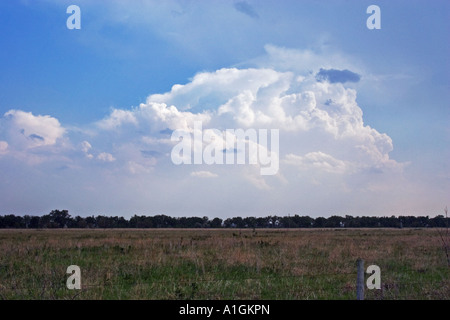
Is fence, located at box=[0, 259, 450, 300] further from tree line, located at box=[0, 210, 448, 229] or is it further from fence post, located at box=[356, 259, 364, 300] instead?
tree line, located at box=[0, 210, 448, 229]

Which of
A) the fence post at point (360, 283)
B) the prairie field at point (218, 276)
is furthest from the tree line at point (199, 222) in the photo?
the fence post at point (360, 283)

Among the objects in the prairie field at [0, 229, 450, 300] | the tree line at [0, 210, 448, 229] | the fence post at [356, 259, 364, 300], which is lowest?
the tree line at [0, 210, 448, 229]

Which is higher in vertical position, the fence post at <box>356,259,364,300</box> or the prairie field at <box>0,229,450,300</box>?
the fence post at <box>356,259,364,300</box>

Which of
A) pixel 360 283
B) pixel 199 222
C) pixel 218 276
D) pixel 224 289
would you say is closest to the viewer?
pixel 360 283

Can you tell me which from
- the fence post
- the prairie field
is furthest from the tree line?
the fence post

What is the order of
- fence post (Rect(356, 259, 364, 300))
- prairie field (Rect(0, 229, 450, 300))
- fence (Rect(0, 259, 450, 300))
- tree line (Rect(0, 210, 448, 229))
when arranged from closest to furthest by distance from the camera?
1. fence post (Rect(356, 259, 364, 300))
2. fence (Rect(0, 259, 450, 300))
3. prairie field (Rect(0, 229, 450, 300))
4. tree line (Rect(0, 210, 448, 229))

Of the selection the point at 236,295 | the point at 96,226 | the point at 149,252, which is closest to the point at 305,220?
the point at 96,226

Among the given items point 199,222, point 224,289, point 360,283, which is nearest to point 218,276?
point 224,289

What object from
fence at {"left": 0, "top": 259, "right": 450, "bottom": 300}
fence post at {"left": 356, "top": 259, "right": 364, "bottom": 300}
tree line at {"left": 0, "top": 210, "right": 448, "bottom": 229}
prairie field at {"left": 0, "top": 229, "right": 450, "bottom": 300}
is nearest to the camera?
fence post at {"left": 356, "top": 259, "right": 364, "bottom": 300}

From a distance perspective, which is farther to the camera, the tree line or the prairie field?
the tree line

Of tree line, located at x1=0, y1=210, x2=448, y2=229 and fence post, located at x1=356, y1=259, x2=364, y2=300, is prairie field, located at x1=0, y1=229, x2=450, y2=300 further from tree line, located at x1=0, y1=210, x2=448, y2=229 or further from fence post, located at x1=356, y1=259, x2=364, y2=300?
tree line, located at x1=0, y1=210, x2=448, y2=229

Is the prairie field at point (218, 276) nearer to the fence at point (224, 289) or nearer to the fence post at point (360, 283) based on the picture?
the fence at point (224, 289)

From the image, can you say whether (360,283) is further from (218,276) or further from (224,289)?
(218,276)

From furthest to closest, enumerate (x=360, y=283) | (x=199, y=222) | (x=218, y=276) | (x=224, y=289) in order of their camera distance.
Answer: (x=199, y=222)
(x=218, y=276)
(x=224, y=289)
(x=360, y=283)
